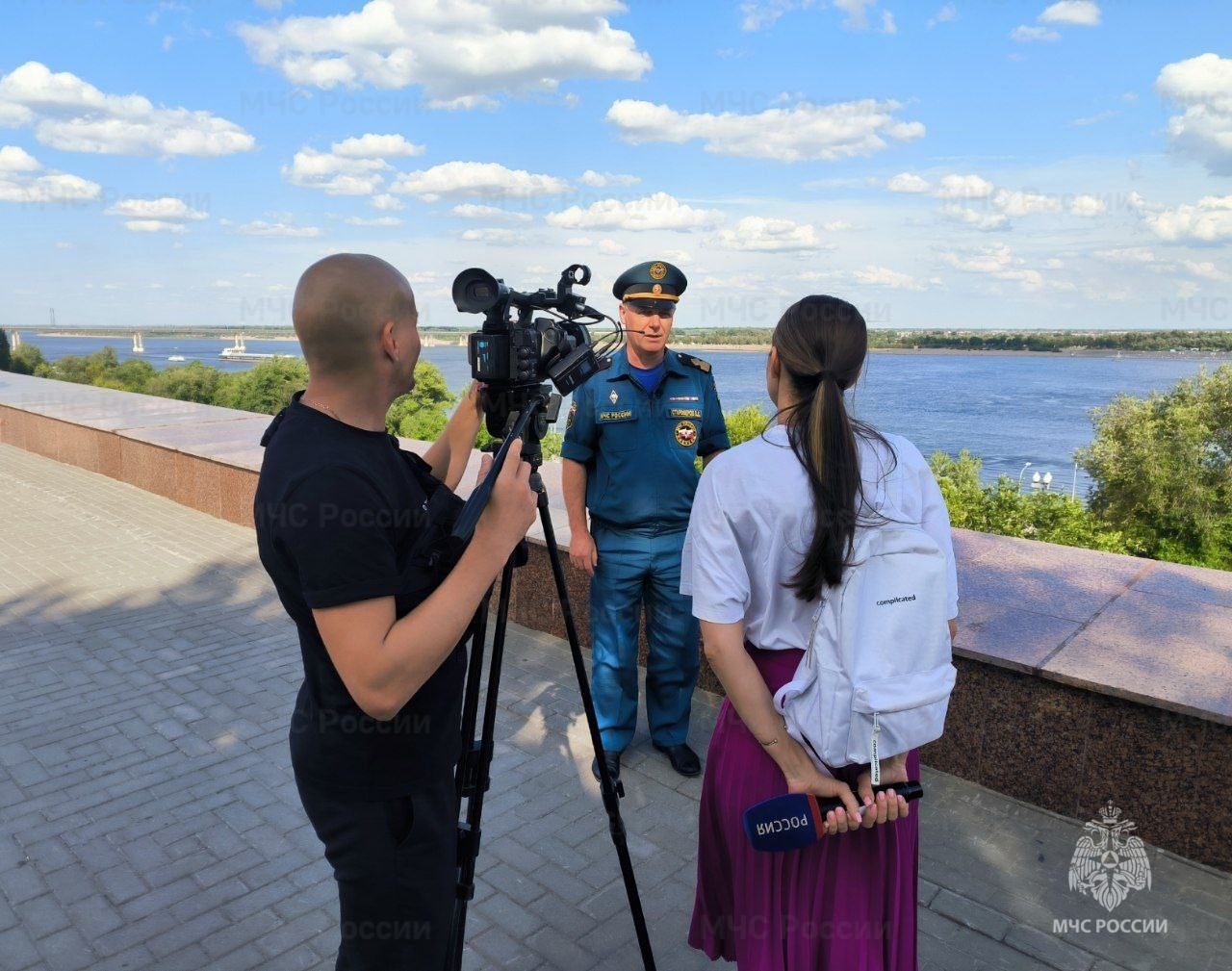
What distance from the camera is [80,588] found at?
6.29 metres

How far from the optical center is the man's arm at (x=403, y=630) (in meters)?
1.36

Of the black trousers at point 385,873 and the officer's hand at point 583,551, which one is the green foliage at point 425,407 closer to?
the officer's hand at point 583,551

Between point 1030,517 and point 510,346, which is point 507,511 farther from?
point 1030,517

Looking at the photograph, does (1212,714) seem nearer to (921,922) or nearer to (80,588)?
(921,922)

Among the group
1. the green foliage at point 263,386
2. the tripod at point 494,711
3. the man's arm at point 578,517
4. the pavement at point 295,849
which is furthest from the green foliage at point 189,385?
the tripod at point 494,711

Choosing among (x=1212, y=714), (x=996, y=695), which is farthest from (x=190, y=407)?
(x=1212, y=714)

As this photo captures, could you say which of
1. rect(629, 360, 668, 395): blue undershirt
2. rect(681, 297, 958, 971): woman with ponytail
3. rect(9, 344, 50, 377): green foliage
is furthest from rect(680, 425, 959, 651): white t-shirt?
rect(9, 344, 50, 377): green foliage

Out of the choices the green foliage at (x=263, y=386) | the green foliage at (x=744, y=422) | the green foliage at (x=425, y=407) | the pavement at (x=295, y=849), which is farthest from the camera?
the green foliage at (x=425, y=407)

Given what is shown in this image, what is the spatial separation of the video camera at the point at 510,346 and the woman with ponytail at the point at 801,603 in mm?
449

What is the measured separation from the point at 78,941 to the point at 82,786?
1.09 m

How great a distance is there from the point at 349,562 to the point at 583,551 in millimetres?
2366

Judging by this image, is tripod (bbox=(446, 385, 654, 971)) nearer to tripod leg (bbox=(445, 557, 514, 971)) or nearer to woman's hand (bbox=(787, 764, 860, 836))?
tripod leg (bbox=(445, 557, 514, 971))

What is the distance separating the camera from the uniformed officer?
3.65 meters

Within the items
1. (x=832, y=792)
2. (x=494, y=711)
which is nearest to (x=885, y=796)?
(x=832, y=792)
